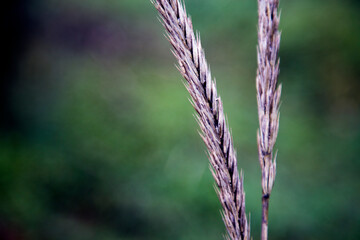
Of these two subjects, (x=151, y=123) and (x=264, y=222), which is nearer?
(x=264, y=222)

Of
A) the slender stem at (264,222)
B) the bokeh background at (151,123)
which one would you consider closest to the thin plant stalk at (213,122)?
the slender stem at (264,222)

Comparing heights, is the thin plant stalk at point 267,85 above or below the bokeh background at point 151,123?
below

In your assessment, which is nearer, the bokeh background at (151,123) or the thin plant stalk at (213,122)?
the thin plant stalk at (213,122)

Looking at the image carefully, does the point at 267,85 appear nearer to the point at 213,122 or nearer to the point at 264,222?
the point at 213,122

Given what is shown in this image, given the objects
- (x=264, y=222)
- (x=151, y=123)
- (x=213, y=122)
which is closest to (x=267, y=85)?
(x=213, y=122)

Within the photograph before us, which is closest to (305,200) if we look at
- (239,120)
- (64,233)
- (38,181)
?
(239,120)

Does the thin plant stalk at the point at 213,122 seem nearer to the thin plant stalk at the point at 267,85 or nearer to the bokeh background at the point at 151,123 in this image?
the thin plant stalk at the point at 267,85
